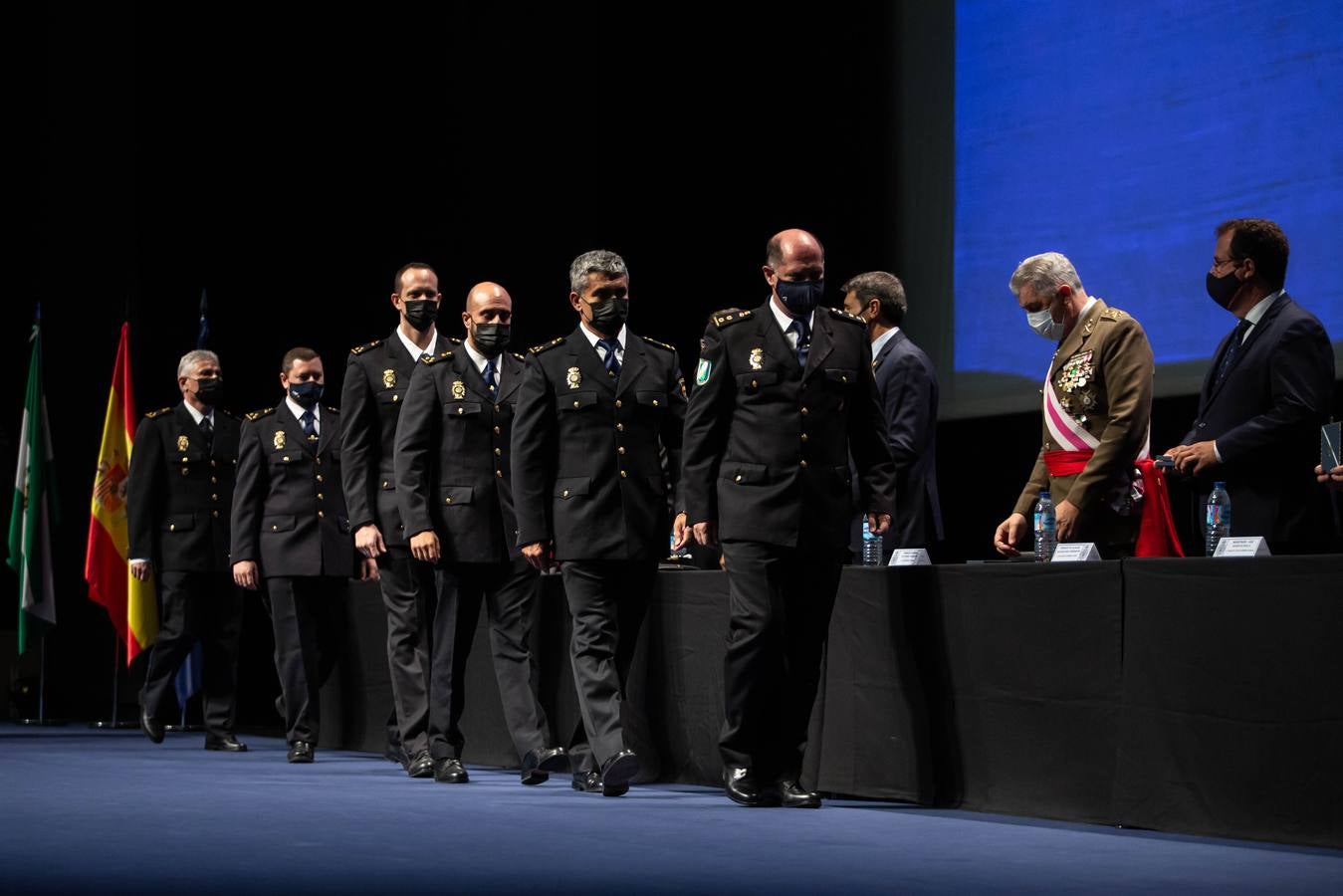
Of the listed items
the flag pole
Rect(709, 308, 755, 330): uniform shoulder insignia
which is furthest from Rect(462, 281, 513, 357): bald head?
the flag pole

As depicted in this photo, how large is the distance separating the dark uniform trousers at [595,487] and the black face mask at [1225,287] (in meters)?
1.59

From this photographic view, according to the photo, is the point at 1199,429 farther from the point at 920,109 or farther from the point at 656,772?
the point at 920,109

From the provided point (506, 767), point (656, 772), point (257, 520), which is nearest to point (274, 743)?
point (257, 520)

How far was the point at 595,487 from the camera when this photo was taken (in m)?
5.48

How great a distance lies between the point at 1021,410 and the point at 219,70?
16.2 feet

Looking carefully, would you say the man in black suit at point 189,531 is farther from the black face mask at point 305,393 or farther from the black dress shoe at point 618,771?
the black dress shoe at point 618,771

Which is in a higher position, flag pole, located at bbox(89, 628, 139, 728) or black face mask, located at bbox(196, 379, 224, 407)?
black face mask, located at bbox(196, 379, 224, 407)

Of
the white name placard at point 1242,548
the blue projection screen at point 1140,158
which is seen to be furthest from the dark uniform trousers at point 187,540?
the white name placard at point 1242,548

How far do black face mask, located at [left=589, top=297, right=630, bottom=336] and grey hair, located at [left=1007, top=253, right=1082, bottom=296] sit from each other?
117cm

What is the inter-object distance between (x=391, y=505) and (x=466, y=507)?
0.43 metres

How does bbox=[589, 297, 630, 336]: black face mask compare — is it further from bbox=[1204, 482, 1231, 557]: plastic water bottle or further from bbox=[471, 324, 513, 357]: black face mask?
bbox=[1204, 482, 1231, 557]: plastic water bottle

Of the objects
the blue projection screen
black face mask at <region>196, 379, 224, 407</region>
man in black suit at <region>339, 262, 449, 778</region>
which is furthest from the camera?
black face mask at <region>196, 379, 224, 407</region>

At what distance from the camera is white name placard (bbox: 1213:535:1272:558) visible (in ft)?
13.8

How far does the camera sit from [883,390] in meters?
5.94
